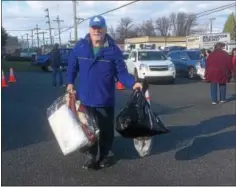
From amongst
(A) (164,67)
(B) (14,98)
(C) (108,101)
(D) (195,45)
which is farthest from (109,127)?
(D) (195,45)

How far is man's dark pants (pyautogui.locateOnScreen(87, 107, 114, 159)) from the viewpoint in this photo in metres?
5.57

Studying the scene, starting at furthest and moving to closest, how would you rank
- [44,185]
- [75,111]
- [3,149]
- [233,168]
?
1. [3,149]
2. [233,168]
3. [75,111]
4. [44,185]

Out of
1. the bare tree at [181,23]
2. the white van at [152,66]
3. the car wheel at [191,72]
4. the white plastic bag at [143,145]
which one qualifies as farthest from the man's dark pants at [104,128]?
the bare tree at [181,23]

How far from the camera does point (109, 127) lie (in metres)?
5.68

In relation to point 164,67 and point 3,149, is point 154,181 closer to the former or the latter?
point 3,149

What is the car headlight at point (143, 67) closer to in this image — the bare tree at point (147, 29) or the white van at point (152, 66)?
the white van at point (152, 66)

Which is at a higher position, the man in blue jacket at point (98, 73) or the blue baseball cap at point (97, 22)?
the blue baseball cap at point (97, 22)

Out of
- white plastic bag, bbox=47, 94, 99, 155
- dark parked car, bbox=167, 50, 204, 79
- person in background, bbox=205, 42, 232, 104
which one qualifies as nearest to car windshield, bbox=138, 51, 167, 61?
dark parked car, bbox=167, 50, 204, 79

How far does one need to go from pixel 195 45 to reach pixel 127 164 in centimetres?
3845

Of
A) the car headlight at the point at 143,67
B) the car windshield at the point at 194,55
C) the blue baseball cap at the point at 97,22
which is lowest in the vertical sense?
the car headlight at the point at 143,67

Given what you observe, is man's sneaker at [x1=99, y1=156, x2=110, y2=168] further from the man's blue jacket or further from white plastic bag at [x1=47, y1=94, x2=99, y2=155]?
the man's blue jacket

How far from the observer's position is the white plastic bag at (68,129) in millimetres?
5184

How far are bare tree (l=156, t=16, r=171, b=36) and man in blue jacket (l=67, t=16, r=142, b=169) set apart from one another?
96.8 m

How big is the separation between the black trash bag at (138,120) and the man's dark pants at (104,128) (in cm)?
12
